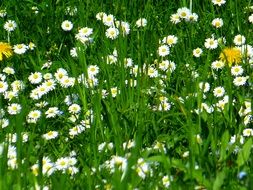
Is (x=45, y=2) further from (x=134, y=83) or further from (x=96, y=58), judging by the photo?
(x=134, y=83)

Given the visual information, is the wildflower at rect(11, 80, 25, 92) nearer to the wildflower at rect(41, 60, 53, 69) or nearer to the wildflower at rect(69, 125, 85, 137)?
the wildflower at rect(41, 60, 53, 69)

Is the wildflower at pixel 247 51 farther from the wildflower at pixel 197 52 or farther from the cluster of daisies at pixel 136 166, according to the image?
the cluster of daisies at pixel 136 166

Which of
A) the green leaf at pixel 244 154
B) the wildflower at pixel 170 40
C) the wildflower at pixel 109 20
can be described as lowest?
the green leaf at pixel 244 154

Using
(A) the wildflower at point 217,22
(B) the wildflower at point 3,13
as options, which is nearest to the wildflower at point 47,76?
(B) the wildflower at point 3,13

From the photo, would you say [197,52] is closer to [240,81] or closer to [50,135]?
[240,81]

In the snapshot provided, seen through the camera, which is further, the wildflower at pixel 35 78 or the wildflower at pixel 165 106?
the wildflower at pixel 35 78

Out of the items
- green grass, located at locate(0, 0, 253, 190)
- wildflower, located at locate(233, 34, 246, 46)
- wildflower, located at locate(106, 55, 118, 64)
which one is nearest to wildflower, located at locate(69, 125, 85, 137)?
green grass, located at locate(0, 0, 253, 190)

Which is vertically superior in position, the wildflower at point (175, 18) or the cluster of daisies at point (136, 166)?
the wildflower at point (175, 18)
